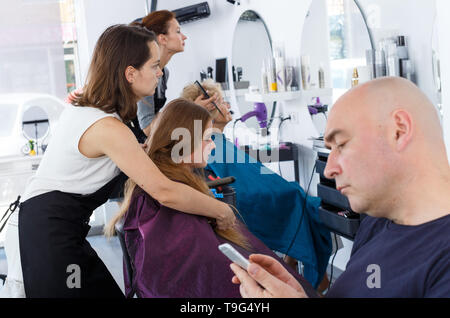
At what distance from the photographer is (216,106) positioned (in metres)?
2.97

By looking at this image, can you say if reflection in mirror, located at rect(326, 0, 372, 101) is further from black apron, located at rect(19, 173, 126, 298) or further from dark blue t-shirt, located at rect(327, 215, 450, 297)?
dark blue t-shirt, located at rect(327, 215, 450, 297)

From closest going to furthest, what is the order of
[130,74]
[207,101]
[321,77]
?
[130,74], [207,101], [321,77]

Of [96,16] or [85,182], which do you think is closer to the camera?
[85,182]

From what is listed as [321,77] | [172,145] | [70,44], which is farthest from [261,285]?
[70,44]

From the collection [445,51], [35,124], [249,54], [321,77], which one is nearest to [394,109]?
[445,51]

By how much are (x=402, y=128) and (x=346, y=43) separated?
221cm

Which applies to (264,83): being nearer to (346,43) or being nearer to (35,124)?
(346,43)

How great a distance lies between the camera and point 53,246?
165cm

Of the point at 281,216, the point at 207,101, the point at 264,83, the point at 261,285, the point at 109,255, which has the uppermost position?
the point at 264,83

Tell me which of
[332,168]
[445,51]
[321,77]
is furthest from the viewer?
[321,77]

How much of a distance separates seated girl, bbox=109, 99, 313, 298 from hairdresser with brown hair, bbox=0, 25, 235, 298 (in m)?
0.09

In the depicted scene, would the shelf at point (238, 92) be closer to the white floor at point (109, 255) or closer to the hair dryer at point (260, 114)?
the hair dryer at point (260, 114)

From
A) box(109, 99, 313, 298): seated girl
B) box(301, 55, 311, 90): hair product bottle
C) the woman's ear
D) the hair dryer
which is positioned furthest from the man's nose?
the hair dryer

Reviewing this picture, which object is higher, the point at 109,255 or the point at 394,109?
the point at 394,109
